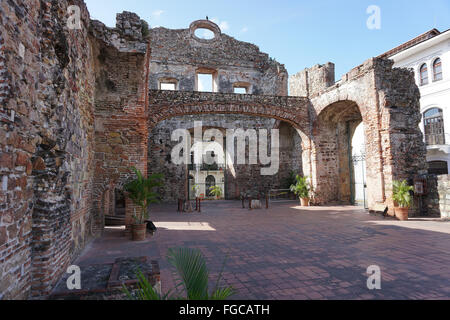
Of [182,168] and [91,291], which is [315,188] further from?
[91,291]

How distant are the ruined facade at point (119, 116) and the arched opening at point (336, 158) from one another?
0.17 ft

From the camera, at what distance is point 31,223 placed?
2.99 metres

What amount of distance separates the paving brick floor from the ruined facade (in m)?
1.45

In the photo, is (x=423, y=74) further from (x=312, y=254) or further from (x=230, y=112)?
(x=312, y=254)

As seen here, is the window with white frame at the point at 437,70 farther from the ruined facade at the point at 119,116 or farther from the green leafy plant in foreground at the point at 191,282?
the green leafy plant in foreground at the point at 191,282

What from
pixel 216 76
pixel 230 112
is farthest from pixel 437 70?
pixel 230 112

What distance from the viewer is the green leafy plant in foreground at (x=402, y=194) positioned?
808 cm

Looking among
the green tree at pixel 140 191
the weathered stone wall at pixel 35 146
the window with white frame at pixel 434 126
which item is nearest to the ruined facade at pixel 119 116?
the weathered stone wall at pixel 35 146

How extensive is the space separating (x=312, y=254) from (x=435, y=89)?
17.8 meters

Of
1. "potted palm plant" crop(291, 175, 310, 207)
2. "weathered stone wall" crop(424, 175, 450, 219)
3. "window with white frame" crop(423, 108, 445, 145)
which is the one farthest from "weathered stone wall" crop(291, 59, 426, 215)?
"window with white frame" crop(423, 108, 445, 145)

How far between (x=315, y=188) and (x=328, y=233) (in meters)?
6.17

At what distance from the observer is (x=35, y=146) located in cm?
301

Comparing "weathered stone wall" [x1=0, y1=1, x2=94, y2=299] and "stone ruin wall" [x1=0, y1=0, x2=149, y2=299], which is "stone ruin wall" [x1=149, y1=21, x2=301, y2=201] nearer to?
"stone ruin wall" [x1=0, y1=0, x2=149, y2=299]

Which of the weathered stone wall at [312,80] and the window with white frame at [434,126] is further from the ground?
the weathered stone wall at [312,80]
